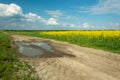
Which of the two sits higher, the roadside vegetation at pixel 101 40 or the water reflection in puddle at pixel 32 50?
the roadside vegetation at pixel 101 40

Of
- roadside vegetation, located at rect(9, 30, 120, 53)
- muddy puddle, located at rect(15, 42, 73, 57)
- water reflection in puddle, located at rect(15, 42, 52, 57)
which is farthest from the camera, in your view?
roadside vegetation, located at rect(9, 30, 120, 53)

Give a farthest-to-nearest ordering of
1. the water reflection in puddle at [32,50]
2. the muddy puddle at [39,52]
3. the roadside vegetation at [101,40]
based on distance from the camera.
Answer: the roadside vegetation at [101,40] → the water reflection in puddle at [32,50] → the muddy puddle at [39,52]

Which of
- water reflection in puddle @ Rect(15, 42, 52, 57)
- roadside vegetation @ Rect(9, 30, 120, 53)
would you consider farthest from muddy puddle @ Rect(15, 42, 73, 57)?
roadside vegetation @ Rect(9, 30, 120, 53)

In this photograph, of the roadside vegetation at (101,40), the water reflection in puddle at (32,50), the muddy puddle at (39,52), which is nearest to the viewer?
the muddy puddle at (39,52)

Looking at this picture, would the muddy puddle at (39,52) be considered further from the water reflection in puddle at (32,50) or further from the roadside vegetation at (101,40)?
the roadside vegetation at (101,40)

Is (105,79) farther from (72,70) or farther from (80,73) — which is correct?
(72,70)

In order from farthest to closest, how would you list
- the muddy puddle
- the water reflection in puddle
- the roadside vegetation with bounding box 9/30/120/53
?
the roadside vegetation with bounding box 9/30/120/53, the water reflection in puddle, the muddy puddle

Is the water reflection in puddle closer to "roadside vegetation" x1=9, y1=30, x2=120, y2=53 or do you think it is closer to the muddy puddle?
the muddy puddle

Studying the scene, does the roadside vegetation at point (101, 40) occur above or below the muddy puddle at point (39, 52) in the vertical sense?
above

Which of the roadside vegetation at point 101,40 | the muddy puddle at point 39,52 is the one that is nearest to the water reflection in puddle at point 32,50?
the muddy puddle at point 39,52

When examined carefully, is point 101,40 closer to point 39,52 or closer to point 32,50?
point 32,50

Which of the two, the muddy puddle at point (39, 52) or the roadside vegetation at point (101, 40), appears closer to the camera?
the muddy puddle at point (39, 52)

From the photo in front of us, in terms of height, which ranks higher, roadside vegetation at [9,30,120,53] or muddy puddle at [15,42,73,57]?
roadside vegetation at [9,30,120,53]

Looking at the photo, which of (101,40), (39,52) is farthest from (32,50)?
(101,40)
